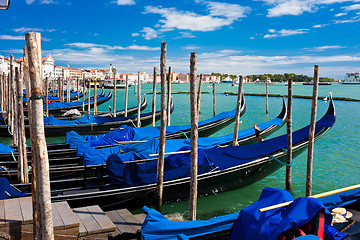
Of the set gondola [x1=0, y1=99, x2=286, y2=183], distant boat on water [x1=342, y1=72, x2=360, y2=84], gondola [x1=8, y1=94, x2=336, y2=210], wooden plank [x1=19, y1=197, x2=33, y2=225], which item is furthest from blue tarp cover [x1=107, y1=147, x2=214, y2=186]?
distant boat on water [x1=342, y1=72, x2=360, y2=84]

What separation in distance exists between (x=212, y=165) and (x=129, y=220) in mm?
2220

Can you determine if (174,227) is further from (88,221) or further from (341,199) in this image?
(341,199)

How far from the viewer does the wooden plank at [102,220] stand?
10.9 ft

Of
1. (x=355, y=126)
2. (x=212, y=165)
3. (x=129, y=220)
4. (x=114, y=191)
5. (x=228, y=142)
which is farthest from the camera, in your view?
(x=355, y=126)

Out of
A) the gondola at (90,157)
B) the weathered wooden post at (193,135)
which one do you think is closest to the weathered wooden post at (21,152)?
the gondola at (90,157)

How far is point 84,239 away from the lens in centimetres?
316

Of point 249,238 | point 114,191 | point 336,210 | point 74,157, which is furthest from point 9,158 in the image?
point 336,210

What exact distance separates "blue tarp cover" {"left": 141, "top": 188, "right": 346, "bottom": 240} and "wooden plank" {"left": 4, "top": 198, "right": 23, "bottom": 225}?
1199 millimetres

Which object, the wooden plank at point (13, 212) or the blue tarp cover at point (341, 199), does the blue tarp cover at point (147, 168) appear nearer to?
the wooden plank at point (13, 212)

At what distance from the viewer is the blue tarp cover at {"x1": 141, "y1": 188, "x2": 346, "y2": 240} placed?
120 inches

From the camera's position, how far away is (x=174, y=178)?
5312 mm

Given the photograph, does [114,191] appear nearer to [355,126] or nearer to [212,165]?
[212,165]

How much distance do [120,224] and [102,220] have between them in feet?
1.04

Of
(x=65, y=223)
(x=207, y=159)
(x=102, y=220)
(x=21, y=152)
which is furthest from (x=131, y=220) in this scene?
(x=21, y=152)
